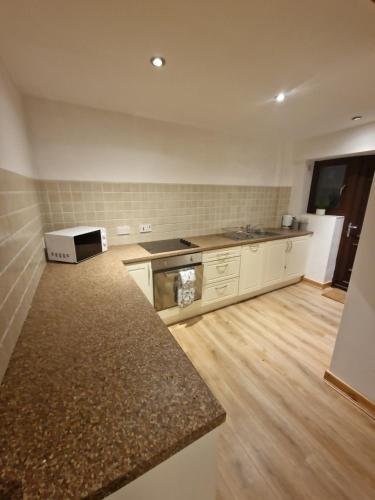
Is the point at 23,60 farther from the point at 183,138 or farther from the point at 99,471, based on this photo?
the point at 99,471

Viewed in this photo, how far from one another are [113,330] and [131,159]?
1.83 m

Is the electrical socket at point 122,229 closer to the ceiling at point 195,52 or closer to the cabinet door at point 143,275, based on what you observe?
the cabinet door at point 143,275

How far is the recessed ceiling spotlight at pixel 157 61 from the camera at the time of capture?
3.92 ft

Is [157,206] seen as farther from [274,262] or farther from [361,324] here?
[361,324]

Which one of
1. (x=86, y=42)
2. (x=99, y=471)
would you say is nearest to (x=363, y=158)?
(x=86, y=42)

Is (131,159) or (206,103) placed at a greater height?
(206,103)

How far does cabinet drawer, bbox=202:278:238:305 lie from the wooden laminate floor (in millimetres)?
239

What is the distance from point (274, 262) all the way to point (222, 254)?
97 cm

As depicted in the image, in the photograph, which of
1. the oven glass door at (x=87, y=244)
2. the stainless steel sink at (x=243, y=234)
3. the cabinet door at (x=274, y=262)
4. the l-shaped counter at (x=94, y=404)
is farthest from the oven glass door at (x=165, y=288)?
the cabinet door at (x=274, y=262)

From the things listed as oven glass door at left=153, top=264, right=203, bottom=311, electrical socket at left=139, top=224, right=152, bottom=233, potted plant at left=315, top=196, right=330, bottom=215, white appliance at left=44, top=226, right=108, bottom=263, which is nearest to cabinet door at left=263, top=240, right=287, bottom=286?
potted plant at left=315, top=196, right=330, bottom=215

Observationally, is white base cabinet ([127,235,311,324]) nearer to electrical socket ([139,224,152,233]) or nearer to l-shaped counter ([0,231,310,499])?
electrical socket ([139,224,152,233])

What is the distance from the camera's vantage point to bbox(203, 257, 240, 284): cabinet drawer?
91.0 inches

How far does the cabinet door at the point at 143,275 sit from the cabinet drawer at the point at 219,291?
0.69 metres

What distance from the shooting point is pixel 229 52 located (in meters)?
1.14
